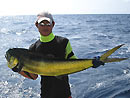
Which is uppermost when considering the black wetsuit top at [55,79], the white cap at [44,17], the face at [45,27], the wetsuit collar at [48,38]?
the white cap at [44,17]

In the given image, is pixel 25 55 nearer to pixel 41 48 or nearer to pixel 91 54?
pixel 41 48

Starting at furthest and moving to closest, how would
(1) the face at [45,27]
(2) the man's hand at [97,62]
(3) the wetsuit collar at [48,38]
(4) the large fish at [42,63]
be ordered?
(3) the wetsuit collar at [48,38] → (1) the face at [45,27] → (4) the large fish at [42,63] → (2) the man's hand at [97,62]

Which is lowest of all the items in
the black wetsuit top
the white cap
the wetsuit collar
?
the black wetsuit top

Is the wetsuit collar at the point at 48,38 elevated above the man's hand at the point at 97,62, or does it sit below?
above

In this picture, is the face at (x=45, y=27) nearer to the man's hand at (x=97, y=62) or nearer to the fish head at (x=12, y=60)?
the fish head at (x=12, y=60)

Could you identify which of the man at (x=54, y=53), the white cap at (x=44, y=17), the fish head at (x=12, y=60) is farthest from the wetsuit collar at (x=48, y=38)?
the fish head at (x=12, y=60)

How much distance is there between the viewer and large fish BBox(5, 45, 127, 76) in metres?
2.07

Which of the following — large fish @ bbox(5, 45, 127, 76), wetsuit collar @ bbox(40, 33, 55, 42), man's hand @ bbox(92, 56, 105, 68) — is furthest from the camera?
wetsuit collar @ bbox(40, 33, 55, 42)

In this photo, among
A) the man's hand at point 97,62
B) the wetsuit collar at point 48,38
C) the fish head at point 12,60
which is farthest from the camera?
the wetsuit collar at point 48,38

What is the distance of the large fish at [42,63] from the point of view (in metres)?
2.07

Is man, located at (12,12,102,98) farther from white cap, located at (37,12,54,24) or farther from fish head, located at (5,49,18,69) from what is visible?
fish head, located at (5,49,18,69)

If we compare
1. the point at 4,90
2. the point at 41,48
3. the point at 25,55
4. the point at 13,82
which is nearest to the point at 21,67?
the point at 25,55

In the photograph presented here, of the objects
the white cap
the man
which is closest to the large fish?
the man

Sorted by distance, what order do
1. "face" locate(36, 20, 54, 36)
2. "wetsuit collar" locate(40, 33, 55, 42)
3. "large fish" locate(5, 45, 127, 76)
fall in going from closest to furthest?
"large fish" locate(5, 45, 127, 76) < "face" locate(36, 20, 54, 36) < "wetsuit collar" locate(40, 33, 55, 42)
